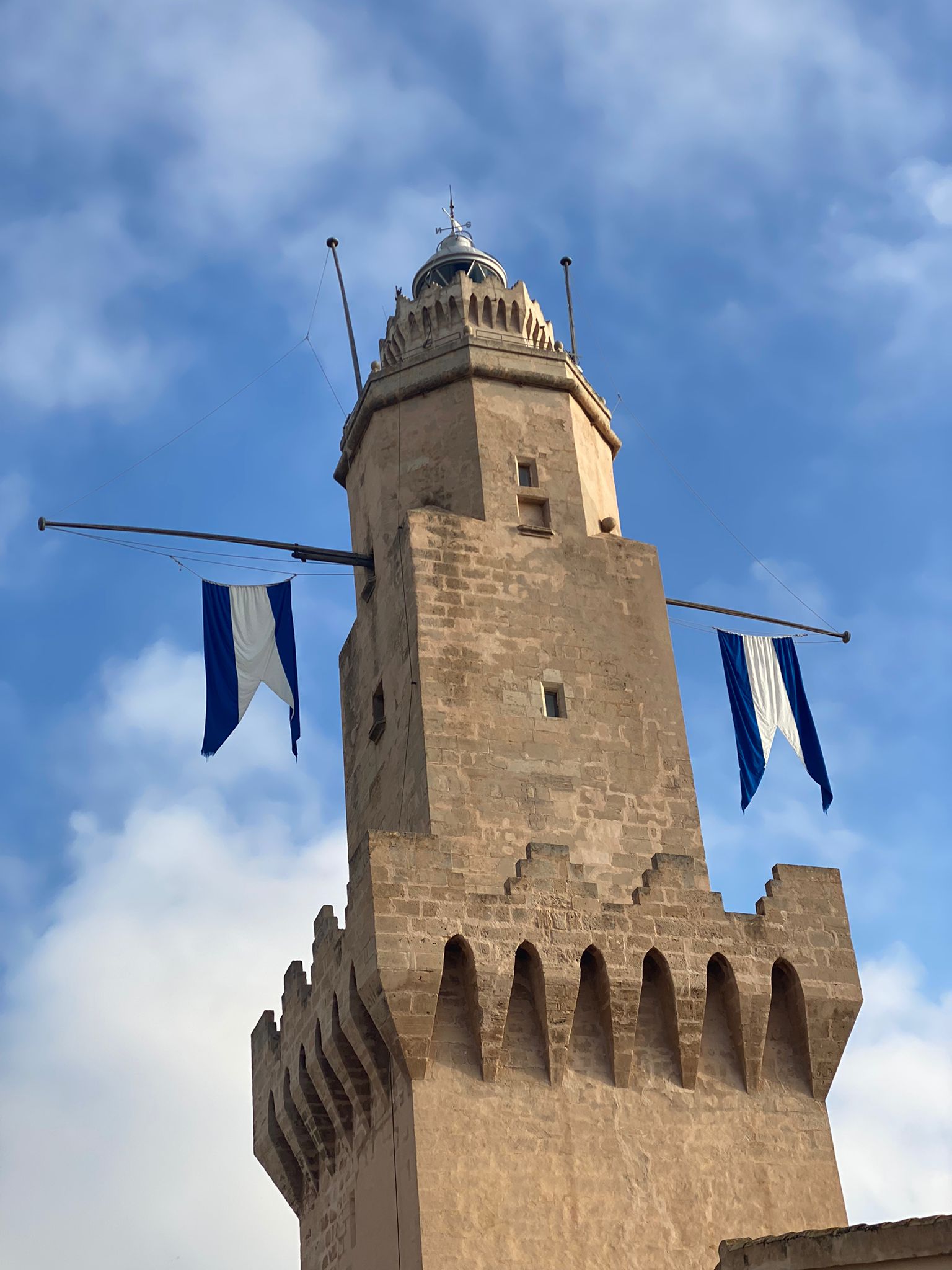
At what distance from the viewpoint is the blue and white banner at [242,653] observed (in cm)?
2114

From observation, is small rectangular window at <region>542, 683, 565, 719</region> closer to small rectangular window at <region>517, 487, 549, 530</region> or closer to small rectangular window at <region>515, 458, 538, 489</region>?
small rectangular window at <region>517, 487, 549, 530</region>

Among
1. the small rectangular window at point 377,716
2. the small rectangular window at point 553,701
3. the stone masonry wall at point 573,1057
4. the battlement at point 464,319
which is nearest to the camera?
the stone masonry wall at point 573,1057

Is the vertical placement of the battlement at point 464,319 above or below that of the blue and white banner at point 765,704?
above

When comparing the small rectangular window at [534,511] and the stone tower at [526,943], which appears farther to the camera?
the small rectangular window at [534,511]

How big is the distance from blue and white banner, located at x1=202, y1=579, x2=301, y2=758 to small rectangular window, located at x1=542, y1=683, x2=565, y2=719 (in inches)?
138

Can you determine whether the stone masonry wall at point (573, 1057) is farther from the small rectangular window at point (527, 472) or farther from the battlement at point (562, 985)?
the small rectangular window at point (527, 472)

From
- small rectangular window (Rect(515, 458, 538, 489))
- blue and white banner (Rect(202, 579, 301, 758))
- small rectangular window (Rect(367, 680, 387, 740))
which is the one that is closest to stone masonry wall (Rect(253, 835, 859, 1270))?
small rectangular window (Rect(367, 680, 387, 740))

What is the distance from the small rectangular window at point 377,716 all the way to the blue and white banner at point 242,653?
3.38 ft

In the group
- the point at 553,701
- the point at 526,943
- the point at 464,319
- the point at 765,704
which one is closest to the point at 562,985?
the point at 526,943

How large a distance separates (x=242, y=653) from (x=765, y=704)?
7273 millimetres

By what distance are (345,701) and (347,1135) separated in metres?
6.29

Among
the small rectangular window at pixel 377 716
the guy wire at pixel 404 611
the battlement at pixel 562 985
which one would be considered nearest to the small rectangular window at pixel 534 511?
the guy wire at pixel 404 611

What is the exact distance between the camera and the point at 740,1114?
17953mm

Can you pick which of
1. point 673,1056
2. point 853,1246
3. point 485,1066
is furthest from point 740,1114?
point 853,1246
